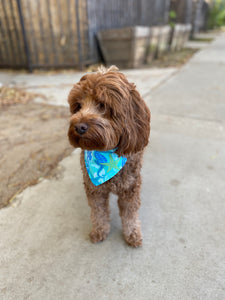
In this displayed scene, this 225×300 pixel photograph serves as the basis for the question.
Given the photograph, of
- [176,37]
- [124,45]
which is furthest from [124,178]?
[176,37]

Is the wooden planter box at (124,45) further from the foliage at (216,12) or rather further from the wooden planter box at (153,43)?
the foliage at (216,12)

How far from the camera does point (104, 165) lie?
73.9 inches

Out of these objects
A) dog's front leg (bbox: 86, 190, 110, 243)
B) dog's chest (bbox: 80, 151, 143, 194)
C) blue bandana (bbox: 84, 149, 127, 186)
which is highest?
blue bandana (bbox: 84, 149, 127, 186)

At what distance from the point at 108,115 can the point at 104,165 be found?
0.41 meters

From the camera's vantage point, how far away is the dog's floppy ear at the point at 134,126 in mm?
1677

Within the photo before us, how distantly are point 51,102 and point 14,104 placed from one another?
2.38 feet

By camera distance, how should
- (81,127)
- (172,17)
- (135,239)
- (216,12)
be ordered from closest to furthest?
(81,127)
(135,239)
(172,17)
(216,12)

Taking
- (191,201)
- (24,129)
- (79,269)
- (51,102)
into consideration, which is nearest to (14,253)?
(79,269)

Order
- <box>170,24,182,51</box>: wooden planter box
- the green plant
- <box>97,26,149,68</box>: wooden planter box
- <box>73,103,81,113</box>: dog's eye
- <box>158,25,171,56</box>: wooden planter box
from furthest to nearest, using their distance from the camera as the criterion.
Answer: the green plant
<box>170,24,182,51</box>: wooden planter box
<box>158,25,171,56</box>: wooden planter box
<box>97,26,149,68</box>: wooden planter box
<box>73,103,81,113</box>: dog's eye

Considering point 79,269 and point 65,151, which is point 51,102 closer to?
point 65,151

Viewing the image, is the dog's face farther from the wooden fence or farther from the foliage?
the foliage

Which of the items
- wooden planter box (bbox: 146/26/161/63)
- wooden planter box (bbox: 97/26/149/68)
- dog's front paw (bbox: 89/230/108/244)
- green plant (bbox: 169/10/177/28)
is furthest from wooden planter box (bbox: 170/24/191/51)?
dog's front paw (bbox: 89/230/108/244)

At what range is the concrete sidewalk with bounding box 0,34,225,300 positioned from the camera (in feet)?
5.94

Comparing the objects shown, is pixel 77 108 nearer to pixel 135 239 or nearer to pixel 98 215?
pixel 98 215
